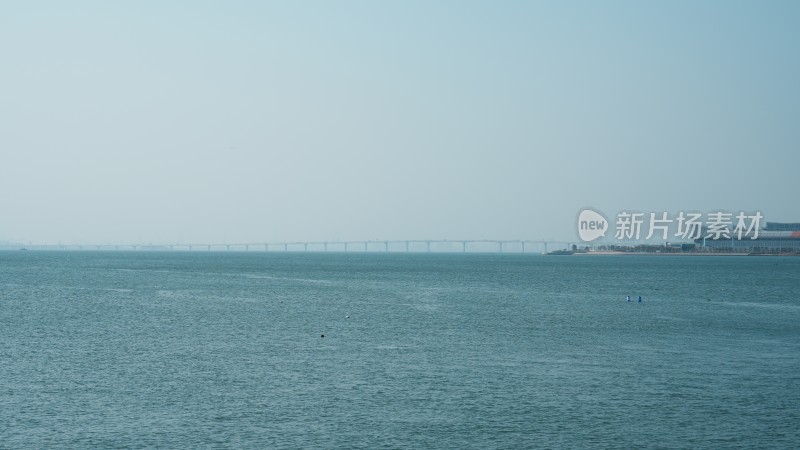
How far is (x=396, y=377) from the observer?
4756 centimetres

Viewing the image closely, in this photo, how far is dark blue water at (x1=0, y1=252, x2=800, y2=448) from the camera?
117ft

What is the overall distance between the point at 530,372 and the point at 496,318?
3264 centimetres

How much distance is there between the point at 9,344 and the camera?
197 feet

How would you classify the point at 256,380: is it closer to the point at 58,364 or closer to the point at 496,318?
the point at 58,364

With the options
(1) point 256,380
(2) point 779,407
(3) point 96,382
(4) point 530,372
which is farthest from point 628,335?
(3) point 96,382

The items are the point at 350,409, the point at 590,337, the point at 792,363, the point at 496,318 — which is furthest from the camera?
the point at 496,318

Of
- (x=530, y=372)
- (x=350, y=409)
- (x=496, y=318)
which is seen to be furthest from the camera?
(x=496, y=318)

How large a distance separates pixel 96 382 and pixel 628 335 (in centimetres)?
4169

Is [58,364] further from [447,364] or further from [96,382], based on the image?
[447,364]

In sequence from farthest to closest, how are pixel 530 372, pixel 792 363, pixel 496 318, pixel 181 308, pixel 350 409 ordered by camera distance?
1. pixel 181 308
2. pixel 496 318
3. pixel 792 363
4. pixel 530 372
5. pixel 350 409

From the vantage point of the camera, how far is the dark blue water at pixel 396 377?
35.7 meters

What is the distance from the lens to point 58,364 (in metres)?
51.2

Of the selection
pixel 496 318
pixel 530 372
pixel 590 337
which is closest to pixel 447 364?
pixel 530 372

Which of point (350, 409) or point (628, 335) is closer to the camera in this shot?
point (350, 409)
